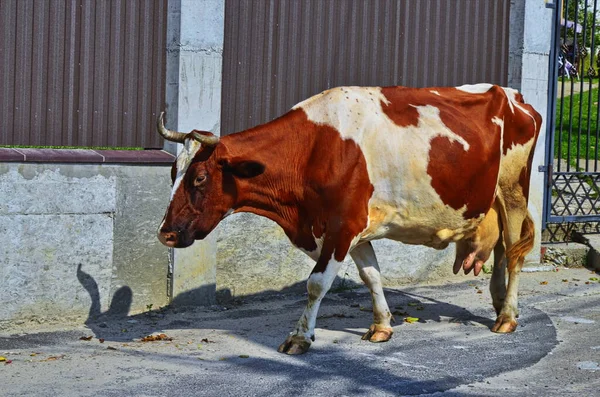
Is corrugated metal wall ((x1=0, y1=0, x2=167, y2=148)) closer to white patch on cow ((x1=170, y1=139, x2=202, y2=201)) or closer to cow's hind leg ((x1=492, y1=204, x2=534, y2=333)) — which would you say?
white patch on cow ((x1=170, y1=139, x2=202, y2=201))

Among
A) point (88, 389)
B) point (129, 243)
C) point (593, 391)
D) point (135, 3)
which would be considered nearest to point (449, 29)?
point (135, 3)

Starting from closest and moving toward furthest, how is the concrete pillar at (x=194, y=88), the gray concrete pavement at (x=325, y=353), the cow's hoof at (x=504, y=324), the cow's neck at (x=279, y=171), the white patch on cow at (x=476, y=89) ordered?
the gray concrete pavement at (x=325, y=353)
the cow's neck at (x=279, y=171)
the cow's hoof at (x=504, y=324)
the white patch on cow at (x=476, y=89)
the concrete pillar at (x=194, y=88)

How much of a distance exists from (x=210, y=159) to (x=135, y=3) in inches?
83.0

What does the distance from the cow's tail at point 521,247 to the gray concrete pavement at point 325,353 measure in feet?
1.62

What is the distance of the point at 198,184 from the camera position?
22.6 feet

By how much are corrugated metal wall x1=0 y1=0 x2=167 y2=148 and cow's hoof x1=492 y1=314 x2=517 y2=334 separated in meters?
3.10

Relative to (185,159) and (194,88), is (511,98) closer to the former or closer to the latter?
(194,88)

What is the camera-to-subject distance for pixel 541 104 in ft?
34.2

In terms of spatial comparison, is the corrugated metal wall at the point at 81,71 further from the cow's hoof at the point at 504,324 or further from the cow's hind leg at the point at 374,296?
the cow's hoof at the point at 504,324

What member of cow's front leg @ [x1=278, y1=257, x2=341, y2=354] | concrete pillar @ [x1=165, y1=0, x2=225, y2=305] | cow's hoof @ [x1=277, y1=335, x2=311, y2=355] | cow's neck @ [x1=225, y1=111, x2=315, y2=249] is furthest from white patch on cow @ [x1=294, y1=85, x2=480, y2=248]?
concrete pillar @ [x1=165, y1=0, x2=225, y2=305]

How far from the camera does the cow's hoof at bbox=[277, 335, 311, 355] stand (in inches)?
277

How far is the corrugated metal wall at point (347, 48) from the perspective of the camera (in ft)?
29.6

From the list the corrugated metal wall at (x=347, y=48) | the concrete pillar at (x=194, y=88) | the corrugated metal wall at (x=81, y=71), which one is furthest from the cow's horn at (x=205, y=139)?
the corrugated metal wall at (x=347, y=48)

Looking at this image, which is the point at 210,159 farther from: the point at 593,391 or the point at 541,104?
the point at 541,104
